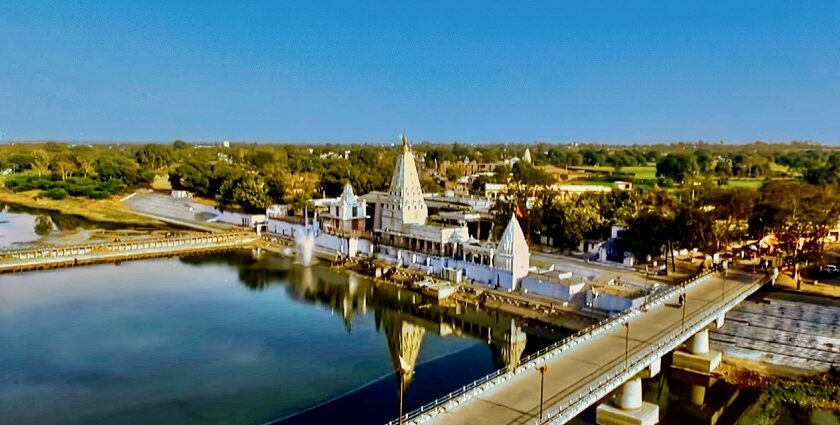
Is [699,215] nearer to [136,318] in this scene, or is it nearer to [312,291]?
[312,291]

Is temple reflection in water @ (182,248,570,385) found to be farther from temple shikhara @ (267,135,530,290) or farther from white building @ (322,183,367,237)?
white building @ (322,183,367,237)

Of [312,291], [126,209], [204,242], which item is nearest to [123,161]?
[126,209]

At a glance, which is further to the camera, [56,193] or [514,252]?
[56,193]

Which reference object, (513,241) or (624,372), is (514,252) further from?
(624,372)

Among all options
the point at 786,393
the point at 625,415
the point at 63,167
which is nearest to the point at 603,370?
the point at 625,415

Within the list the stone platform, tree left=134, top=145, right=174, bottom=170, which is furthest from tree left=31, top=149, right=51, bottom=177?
the stone platform

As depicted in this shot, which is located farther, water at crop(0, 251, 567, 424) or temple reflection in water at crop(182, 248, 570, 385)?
temple reflection in water at crop(182, 248, 570, 385)

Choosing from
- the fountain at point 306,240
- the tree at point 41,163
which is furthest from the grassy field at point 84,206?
the fountain at point 306,240
